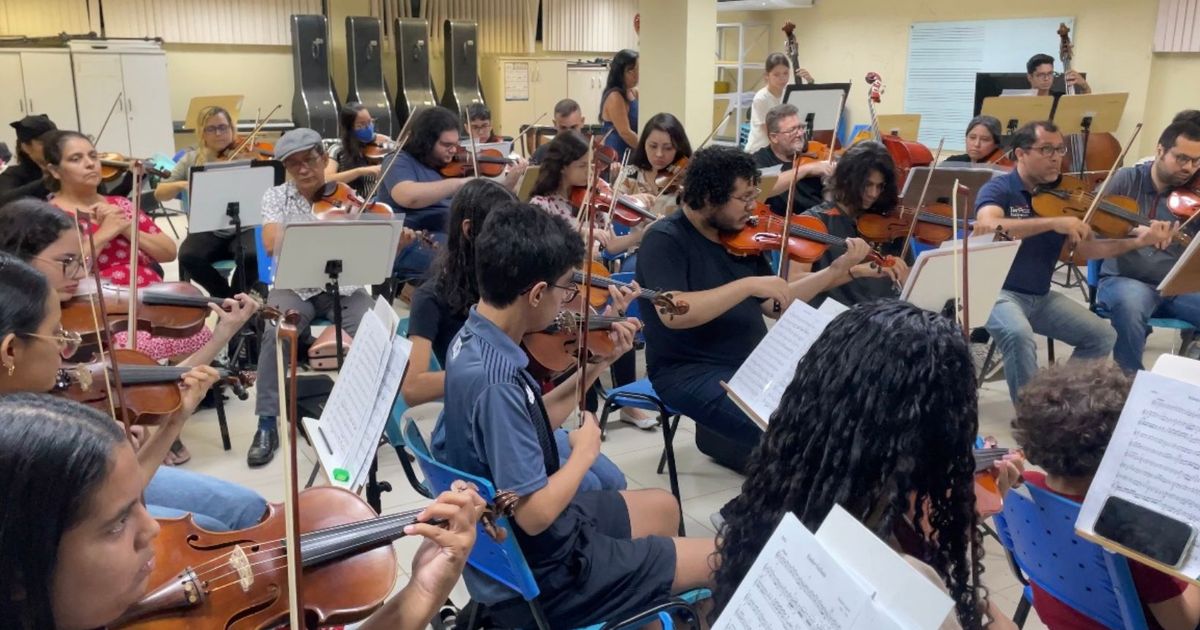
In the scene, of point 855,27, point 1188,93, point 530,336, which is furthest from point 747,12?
point 530,336

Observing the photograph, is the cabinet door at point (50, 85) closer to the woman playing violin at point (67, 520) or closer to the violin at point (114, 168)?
the violin at point (114, 168)

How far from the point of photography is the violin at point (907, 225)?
11.3 feet

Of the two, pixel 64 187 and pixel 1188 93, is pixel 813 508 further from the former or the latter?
pixel 1188 93

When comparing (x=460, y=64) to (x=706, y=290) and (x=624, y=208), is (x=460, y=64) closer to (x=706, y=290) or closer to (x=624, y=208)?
(x=624, y=208)

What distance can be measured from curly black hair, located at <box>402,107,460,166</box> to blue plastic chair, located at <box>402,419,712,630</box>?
2711 millimetres

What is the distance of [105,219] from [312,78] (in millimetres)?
6846

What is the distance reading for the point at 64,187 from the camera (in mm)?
3406

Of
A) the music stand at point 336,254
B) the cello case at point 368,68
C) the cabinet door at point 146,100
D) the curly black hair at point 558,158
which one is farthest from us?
the cello case at point 368,68

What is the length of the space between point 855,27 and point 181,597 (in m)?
9.33

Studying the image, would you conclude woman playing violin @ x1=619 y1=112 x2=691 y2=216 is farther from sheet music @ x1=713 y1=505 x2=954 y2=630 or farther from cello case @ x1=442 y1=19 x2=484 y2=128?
cello case @ x1=442 y1=19 x2=484 y2=128

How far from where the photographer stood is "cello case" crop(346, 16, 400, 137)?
971 centimetres

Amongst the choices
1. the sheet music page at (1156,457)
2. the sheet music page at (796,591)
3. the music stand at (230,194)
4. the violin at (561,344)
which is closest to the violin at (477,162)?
the music stand at (230,194)

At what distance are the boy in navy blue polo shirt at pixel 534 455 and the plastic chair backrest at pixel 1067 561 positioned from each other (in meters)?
0.53

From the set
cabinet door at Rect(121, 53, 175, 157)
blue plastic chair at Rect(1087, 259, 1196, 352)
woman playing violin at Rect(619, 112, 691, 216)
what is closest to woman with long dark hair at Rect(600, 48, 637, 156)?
woman playing violin at Rect(619, 112, 691, 216)
